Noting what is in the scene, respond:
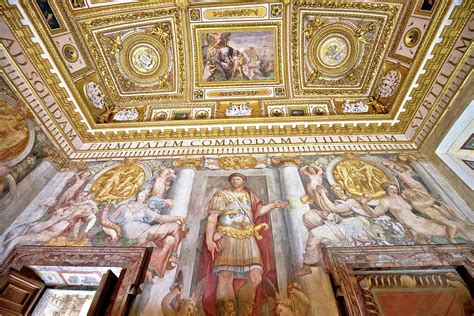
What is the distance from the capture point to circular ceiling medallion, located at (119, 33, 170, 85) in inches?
336

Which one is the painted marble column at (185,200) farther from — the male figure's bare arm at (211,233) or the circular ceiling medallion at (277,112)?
the circular ceiling medallion at (277,112)

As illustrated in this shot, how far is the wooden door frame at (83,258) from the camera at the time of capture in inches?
181

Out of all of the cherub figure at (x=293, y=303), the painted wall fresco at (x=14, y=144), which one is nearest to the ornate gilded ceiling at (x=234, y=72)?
the painted wall fresco at (x=14, y=144)

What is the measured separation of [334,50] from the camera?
8727 mm

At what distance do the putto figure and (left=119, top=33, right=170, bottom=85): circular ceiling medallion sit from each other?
17.8 feet

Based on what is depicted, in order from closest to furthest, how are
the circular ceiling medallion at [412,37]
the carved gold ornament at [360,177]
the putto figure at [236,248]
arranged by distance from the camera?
the putto figure at [236,248] < the carved gold ornament at [360,177] < the circular ceiling medallion at [412,37]

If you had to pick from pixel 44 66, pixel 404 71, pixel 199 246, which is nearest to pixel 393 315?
pixel 199 246

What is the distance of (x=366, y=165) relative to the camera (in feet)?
22.3

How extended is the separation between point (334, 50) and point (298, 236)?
6864mm

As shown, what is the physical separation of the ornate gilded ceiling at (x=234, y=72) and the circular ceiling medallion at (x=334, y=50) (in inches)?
1.3

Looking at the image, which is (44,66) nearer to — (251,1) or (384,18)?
(251,1)

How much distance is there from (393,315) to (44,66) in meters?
9.35

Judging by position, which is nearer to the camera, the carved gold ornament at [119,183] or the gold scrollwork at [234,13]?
the carved gold ornament at [119,183]

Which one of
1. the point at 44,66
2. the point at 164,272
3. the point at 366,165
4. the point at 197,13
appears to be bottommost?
the point at 164,272
